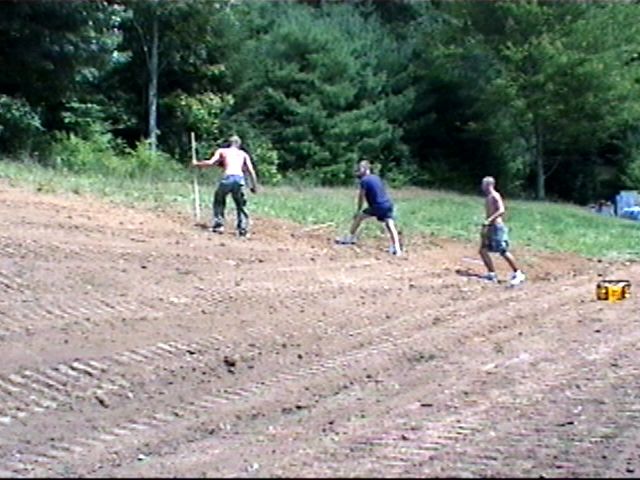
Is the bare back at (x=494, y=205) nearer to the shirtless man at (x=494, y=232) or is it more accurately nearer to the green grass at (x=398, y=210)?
the shirtless man at (x=494, y=232)

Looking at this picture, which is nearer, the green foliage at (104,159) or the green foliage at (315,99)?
the green foliage at (104,159)

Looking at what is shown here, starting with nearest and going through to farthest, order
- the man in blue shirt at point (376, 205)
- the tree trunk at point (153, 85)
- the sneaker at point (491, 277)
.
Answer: the sneaker at point (491, 277), the man in blue shirt at point (376, 205), the tree trunk at point (153, 85)

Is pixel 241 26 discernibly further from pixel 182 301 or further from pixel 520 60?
pixel 182 301

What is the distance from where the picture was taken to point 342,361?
13766 mm

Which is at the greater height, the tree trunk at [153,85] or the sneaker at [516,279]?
the tree trunk at [153,85]

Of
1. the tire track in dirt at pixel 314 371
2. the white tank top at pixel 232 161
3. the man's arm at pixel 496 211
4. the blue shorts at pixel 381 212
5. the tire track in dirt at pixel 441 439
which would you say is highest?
the white tank top at pixel 232 161

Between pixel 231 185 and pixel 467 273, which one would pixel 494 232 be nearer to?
pixel 467 273

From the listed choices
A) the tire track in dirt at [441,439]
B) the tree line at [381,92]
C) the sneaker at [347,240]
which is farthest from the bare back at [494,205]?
the tree line at [381,92]

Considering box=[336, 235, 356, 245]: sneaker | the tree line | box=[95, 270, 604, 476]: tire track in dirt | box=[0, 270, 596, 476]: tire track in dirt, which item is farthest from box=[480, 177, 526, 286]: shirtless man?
the tree line

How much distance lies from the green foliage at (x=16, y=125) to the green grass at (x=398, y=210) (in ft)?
11.7

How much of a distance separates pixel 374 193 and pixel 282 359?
346 inches

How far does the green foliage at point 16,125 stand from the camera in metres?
29.8

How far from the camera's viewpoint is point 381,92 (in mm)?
47375

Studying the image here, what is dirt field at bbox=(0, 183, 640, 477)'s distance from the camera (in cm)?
921
